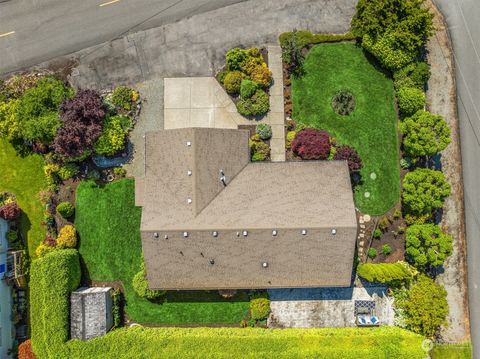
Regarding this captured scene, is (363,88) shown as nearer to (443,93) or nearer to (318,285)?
(443,93)

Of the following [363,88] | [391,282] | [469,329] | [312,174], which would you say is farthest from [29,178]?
[469,329]

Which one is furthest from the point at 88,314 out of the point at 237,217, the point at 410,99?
the point at 410,99

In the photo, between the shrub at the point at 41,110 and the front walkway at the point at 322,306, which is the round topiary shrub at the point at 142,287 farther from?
the shrub at the point at 41,110

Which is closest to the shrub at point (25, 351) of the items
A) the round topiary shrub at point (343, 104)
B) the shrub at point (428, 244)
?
the shrub at point (428, 244)

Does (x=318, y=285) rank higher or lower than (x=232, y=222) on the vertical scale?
lower

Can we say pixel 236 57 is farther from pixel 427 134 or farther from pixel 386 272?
pixel 386 272
